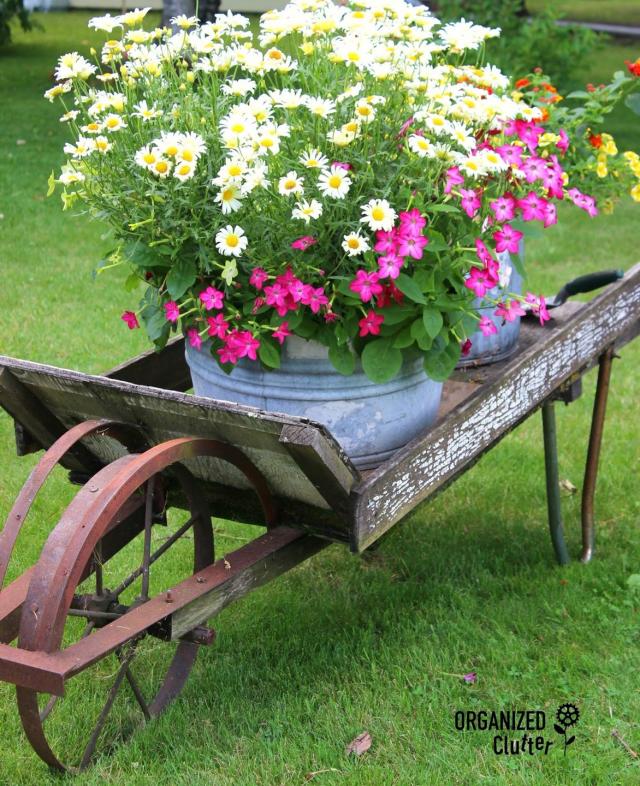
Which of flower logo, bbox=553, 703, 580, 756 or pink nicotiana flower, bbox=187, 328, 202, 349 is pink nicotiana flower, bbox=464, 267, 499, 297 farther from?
flower logo, bbox=553, 703, 580, 756

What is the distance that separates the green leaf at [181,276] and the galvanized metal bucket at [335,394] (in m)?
0.18

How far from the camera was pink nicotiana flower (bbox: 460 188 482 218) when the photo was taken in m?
2.05

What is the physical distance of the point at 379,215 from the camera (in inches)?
77.5

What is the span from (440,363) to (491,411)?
0.26 meters

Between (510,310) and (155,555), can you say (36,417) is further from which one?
(510,310)

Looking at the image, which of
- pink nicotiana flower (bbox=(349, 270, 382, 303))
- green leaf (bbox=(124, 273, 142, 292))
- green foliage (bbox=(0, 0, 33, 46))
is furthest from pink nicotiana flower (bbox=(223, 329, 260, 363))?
green foliage (bbox=(0, 0, 33, 46))

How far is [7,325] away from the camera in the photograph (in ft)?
17.0

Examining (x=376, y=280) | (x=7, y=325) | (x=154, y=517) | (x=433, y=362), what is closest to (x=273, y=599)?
(x=154, y=517)

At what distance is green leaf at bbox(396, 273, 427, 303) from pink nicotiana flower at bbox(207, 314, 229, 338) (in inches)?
13.4

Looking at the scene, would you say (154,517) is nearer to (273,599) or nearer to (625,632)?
(273,599)

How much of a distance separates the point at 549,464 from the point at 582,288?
537mm

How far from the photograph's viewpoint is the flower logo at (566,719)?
240cm

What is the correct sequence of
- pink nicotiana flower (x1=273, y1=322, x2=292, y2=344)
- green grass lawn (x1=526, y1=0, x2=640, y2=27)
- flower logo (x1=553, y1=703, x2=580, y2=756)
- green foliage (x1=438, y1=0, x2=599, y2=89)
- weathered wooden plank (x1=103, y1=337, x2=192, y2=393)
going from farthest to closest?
green grass lawn (x1=526, y1=0, x2=640, y2=27), green foliage (x1=438, y1=0, x2=599, y2=89), weathered wooden plank (x1=103, y1=337, x2=192, y2=393), flower logo (x1=553, y1=703, x2=580, y2=756), pink nicotiana flower (x1=273, y1=322, x2=292, y2=344)

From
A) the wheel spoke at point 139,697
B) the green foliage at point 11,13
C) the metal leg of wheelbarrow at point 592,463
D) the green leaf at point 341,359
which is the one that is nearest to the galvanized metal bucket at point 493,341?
the metal leg of wheelbarrow at point 592,463
